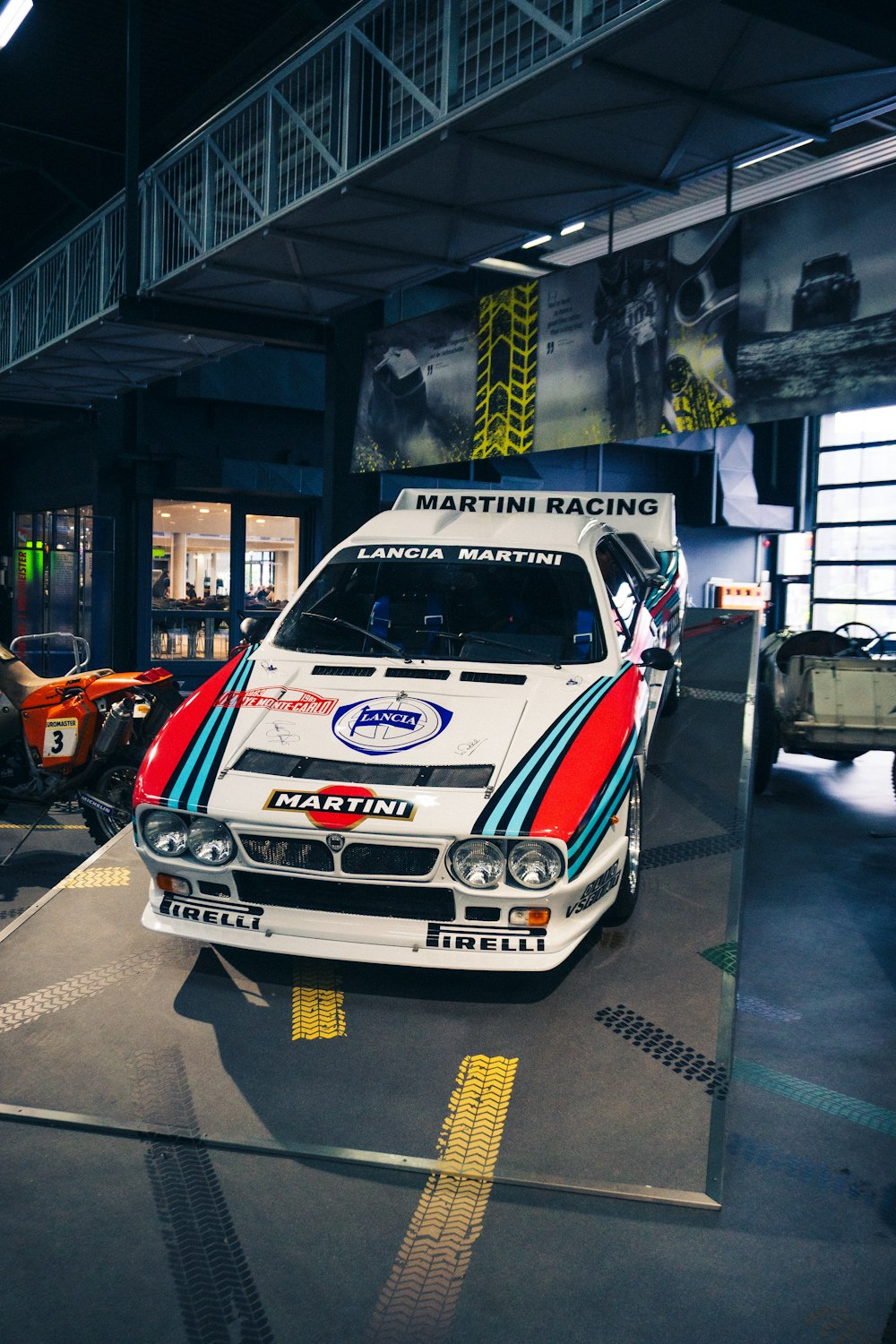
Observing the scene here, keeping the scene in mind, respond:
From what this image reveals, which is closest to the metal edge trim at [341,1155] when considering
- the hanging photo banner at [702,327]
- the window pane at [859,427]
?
the hanging photo banner at [702,327]

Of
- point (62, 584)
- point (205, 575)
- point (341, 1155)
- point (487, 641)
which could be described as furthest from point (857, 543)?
point (341, 1155)

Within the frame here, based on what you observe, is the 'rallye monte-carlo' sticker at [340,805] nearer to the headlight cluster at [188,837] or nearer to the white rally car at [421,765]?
the white rally car at [421,765]

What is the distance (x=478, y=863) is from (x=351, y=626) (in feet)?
5.41

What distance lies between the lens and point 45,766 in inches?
244

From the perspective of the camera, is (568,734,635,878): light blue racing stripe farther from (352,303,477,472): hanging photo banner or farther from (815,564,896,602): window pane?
(815,564,896,602): window pane

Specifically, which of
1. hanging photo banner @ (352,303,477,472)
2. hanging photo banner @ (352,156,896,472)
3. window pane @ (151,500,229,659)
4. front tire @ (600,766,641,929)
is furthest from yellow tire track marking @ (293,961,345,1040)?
window pane @ (151,500,229,659)

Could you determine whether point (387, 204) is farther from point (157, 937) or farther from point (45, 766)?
point (157, 937)

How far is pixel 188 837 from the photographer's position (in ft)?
12.3

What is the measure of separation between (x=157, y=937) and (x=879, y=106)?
5.83 meters

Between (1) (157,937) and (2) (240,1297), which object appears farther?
(1) (157,937)

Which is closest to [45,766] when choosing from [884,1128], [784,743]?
[884,1128]

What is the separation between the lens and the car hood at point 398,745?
11.7ft

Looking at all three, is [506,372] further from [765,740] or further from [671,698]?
[765,740]

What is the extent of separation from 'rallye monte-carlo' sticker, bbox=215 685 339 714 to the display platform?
3.32ft
